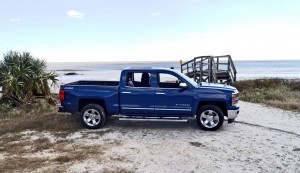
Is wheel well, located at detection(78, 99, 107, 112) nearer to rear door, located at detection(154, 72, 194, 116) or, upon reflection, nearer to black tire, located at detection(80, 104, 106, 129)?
black tire, located at detection(80, 104, 106, 129)

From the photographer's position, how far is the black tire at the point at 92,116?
8328 millimetres

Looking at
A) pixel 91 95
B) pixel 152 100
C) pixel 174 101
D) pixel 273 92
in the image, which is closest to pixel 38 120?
pixel 91 95

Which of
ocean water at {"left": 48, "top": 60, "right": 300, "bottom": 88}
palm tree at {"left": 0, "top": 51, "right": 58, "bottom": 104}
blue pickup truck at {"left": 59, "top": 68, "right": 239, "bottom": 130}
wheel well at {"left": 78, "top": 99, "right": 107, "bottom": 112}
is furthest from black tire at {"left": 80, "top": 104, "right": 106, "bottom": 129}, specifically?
ocean water at {"left": 48, "top": 60, "right": 300, "bottom": 88}

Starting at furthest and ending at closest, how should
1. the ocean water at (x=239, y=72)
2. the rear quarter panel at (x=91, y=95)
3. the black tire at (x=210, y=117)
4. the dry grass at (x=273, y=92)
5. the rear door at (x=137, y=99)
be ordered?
1. the ocean water at (x=239, y=72)
2. the dry grass at (x=273, y=92)
3. the rear quarter panel at (x=91, y=95)
4. the rear door at (x=137, y=99)
5. the black tire at (x=210, y=117)

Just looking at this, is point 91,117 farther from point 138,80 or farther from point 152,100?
Result: point 152,100

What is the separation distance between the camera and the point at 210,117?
8133 mm

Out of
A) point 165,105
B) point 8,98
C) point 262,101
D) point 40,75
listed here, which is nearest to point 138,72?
point 165,105

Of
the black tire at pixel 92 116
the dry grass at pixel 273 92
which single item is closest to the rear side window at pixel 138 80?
the black tire at pixel 92 116

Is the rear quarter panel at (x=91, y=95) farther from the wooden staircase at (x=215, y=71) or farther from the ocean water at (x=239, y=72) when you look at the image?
the ocean water at (x=239, y=72)

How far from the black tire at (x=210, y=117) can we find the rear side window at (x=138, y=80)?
1780 millimetres

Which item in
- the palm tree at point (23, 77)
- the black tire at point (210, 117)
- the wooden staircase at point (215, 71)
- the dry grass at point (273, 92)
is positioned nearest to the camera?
the black tire at point (210, 117)

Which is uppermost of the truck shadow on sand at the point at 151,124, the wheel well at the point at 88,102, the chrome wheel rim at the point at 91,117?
the wheel well at the point at 88,102

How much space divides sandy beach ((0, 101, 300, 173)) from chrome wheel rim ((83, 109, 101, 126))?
32cm

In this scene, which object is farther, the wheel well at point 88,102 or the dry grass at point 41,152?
the wheel well at point 88,102
